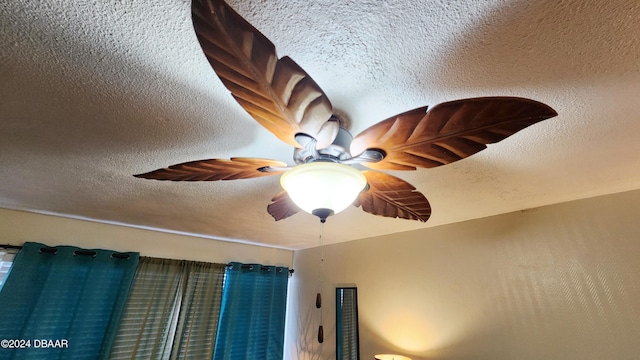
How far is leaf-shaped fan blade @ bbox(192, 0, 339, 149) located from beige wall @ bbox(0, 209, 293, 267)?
2.51 meters

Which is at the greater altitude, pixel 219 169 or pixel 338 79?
pixel 338 79

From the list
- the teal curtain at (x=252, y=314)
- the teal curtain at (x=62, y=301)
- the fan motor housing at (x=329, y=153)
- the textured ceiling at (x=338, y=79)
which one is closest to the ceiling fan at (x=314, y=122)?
the fan motor housing at (x=329, y=153)

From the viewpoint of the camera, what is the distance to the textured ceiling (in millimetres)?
596

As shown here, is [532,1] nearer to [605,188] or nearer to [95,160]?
[605,188]

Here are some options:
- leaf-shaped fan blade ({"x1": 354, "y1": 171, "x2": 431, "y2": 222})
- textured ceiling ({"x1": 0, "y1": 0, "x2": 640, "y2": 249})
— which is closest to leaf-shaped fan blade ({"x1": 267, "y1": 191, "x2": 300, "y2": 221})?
textured ceiling ({"x1": 0, "y1": 0, "x2": 640, "y2": 249})

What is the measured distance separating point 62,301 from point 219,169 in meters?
2.25

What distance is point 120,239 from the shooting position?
2.45 metres

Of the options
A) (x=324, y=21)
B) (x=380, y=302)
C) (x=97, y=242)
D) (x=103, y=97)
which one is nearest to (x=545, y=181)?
(x=324, y=21)

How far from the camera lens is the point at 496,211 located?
1.82 m

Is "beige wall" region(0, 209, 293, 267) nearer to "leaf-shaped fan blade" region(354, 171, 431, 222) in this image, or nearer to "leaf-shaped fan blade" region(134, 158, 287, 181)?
"leaf-shaped fan blade" region(134, 158, 287, 181)

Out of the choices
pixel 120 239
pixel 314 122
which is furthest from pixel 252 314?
pixel 314 122

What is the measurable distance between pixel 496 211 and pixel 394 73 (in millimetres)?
1549

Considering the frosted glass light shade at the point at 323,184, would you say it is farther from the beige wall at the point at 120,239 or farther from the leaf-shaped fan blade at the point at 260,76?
the beige wall at the point at 120,239

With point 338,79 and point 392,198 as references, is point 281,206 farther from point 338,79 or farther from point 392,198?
point 338,79
